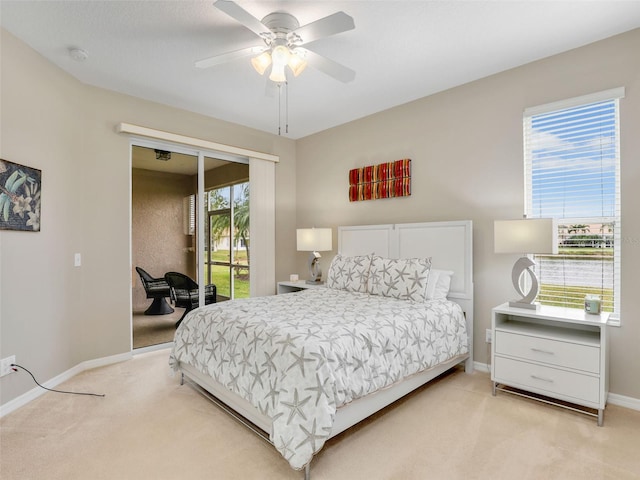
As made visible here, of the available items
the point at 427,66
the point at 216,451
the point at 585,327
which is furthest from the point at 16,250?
the point at 585,327

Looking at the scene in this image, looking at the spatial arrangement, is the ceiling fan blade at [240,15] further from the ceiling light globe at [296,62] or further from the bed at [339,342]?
the bed at [339,342]

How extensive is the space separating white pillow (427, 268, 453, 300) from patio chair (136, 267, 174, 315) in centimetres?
288

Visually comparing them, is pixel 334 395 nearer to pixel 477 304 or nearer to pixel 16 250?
pixel 477 304

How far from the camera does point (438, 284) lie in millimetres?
3232

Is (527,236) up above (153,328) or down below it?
above

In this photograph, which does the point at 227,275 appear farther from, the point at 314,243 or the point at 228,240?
the point at 314,243

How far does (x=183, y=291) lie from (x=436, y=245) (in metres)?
2.90

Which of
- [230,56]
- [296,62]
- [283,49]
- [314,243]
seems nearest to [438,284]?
[314,243]

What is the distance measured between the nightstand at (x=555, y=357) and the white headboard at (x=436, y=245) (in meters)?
0.48

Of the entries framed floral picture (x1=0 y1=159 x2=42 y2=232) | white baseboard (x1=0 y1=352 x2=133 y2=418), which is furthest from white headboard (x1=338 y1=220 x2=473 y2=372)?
framed floral picture (x1=0 y1=159 x2=42 y2=232)

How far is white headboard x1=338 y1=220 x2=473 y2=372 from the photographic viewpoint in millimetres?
3201

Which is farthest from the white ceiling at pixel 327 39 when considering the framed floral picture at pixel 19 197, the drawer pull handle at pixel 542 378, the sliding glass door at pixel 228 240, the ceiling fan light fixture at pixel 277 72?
the drawer pull handle at pixel 542 378

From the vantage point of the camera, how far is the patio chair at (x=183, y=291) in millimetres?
3967

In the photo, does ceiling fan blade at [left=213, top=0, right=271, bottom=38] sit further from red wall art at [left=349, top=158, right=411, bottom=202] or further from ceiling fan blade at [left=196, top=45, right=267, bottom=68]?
red wall art at [left=349, top=158, right=411, bottom=202]
